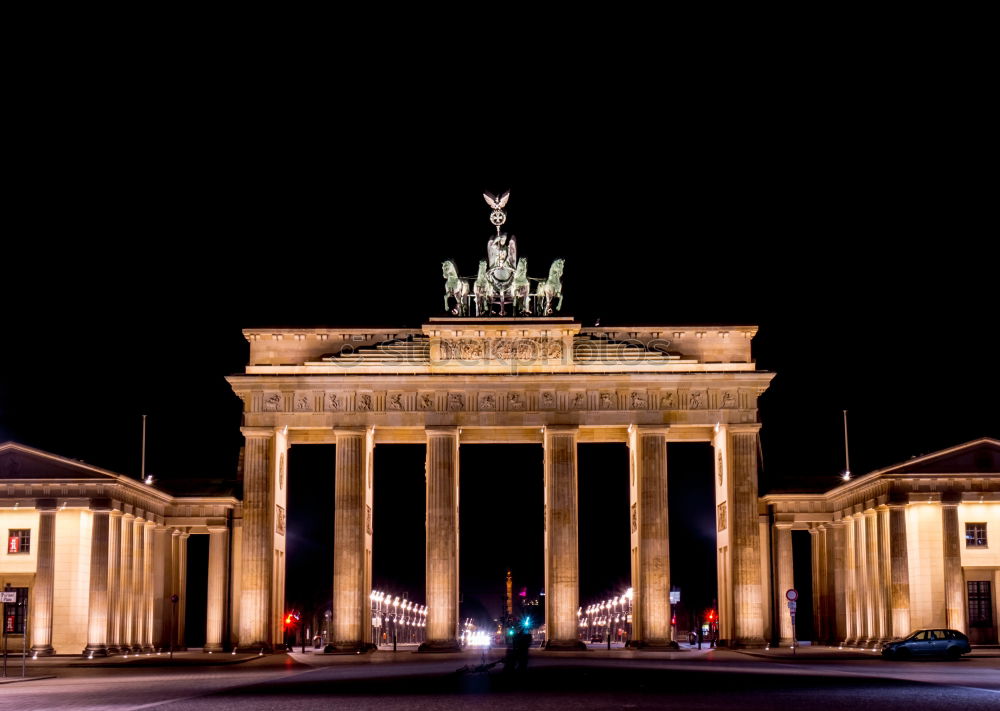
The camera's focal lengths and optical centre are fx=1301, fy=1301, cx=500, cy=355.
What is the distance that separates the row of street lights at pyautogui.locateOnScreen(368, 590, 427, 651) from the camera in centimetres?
11200

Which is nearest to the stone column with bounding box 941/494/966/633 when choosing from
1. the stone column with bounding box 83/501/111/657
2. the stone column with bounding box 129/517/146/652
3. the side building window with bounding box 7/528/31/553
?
the stone column with bounding box 83/501/111/657

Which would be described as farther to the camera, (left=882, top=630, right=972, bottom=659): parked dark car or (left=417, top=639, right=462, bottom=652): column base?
(left=417, top=639, right=462, bottom=652): column base

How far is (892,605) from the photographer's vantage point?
6184 centimetres

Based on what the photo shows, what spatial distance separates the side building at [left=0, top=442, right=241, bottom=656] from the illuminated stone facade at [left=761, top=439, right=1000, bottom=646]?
32.0 meters

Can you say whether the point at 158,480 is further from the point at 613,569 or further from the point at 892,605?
the point at 613,569

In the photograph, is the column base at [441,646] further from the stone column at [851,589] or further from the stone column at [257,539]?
the stone column at [851,589]

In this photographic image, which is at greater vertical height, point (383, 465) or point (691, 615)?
point (383, 465)

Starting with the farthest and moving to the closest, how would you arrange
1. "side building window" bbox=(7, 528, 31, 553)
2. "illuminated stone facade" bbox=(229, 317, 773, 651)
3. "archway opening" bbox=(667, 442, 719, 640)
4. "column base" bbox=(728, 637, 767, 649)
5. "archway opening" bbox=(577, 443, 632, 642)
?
"archway opening" bbox=(577, 443, 632, 642), "archway opening" bbox=(667, 442, 719, 640), "illuminated stone facade" bbox=(229, 317, 773, 651), "column base" bbox=(728, 637, 767, 649), "side building window" bbox=(7, 528, 31, 553)

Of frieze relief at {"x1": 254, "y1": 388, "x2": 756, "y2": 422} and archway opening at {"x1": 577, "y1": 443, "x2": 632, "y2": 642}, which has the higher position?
frieze relief at {"x1": 254, "y1": 388, "x2": 756, "y2": 422}

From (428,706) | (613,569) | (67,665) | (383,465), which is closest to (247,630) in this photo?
(67,665)

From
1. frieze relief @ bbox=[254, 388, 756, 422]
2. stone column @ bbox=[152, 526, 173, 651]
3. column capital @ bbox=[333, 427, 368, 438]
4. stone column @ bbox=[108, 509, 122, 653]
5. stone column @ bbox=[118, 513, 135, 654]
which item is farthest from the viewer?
stone column @ bbox=[152, 526, 173, 651]

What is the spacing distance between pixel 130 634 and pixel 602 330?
3023 centimetres

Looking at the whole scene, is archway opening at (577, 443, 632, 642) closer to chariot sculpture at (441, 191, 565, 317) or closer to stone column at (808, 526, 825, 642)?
stone column at (808, 526, 825, 642)

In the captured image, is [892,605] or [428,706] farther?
[892,605]
